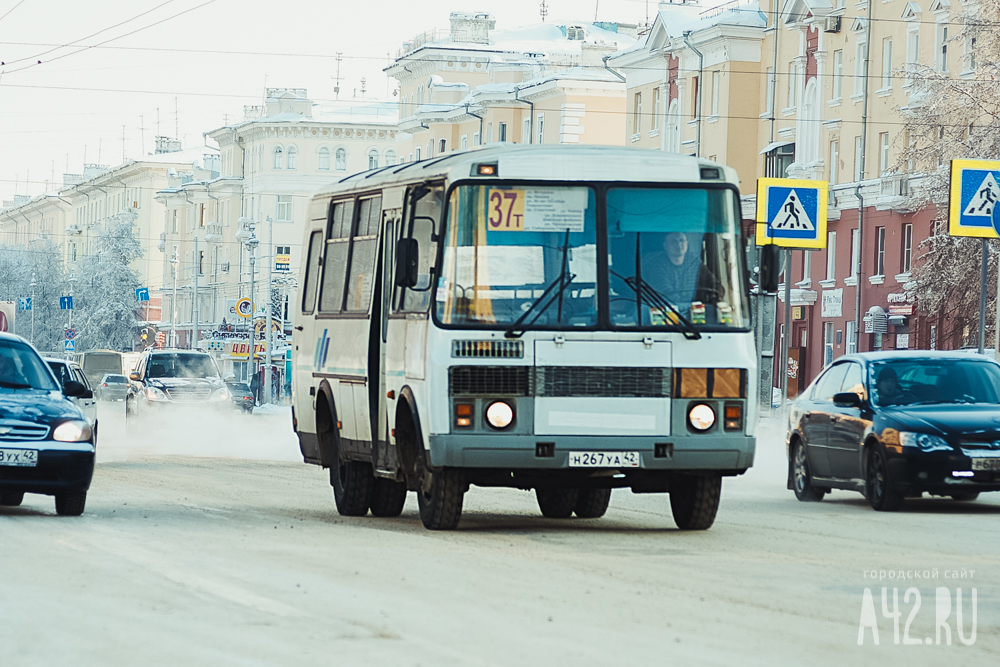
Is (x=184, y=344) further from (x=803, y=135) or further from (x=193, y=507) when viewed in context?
(x=193, y=507)

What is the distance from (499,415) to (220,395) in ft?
86.5

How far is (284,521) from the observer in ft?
54.3

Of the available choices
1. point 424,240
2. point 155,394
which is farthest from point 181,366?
point 424,240

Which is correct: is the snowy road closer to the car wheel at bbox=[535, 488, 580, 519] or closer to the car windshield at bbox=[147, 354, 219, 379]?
the car wheel at bbox=[535, 488, 580, 519]

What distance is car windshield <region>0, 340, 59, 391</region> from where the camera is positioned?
58.4 ft

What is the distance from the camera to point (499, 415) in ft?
48.7

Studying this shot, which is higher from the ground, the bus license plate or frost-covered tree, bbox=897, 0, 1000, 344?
frost-covered tree, bbox=897, 0, 1000, 344

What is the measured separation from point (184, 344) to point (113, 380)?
77.0 meters

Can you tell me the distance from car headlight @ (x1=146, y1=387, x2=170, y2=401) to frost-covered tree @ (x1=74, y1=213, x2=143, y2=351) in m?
94.7

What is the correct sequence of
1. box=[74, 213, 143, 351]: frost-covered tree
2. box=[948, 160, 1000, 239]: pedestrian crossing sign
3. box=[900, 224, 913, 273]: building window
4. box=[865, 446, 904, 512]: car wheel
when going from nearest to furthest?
1. box=[865, 446, 904, 512]: car wheel
2. box=[948, 160, 1000, 239]: pedestrian crossing sign
3. box=[900, 224, 913, 273]: building window
4. box=[74, 213, 143, 351]: frost-covered tree

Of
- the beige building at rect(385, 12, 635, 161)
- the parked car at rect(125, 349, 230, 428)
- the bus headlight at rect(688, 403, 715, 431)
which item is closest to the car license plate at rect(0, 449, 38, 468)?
the bus headlight at rect(688, 403, 715, 431)

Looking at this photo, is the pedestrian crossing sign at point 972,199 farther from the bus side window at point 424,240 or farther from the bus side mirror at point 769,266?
the bus side window at point 424,240

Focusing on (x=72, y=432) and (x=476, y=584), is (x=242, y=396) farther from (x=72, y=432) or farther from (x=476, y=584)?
(x=476, y=584)

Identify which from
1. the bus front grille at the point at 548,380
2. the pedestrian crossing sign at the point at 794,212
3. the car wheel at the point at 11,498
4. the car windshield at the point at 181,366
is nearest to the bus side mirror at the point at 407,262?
the bus front grille at the point at 548,380
